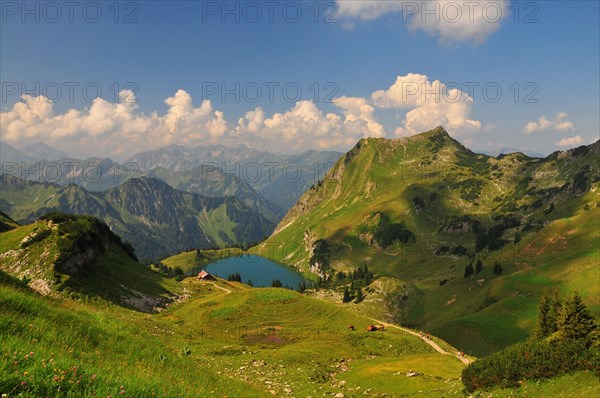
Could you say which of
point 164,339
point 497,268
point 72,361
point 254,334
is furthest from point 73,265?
point 497,268

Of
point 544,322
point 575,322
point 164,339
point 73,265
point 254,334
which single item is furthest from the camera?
point 73,265

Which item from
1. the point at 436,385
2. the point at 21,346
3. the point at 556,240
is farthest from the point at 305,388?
the point at 556,240

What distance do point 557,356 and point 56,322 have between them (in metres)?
34.3

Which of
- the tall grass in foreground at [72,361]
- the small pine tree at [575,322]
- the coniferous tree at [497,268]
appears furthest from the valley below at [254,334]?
the coniferous tree at [497,268]

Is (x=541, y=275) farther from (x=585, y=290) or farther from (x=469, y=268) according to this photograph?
(x=469, y=268)

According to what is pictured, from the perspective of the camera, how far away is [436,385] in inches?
1542

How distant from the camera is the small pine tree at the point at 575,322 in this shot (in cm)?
3069

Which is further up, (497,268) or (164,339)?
(164,339)

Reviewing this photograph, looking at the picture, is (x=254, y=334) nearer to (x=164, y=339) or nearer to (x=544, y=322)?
(x=164, y=339)

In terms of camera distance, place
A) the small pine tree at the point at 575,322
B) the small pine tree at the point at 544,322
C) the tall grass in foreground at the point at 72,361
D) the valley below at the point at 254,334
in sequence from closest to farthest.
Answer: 1. the tall grass in foreground at the point at 72,361
2. the valley below at the point at 254,334
3. the small pine tree at the point at 575,322
4. the small pine tree at the point at 544,322

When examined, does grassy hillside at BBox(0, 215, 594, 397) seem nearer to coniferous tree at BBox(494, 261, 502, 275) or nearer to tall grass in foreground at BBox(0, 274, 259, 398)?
tall grass in foreground at BBox(0, 274, 259, 398)

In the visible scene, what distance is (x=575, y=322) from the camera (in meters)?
33.0

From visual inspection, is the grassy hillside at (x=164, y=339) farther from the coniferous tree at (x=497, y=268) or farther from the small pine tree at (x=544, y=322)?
the coniferous tree at (x=497, y=268)

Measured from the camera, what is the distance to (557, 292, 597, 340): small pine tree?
30.7 metres
